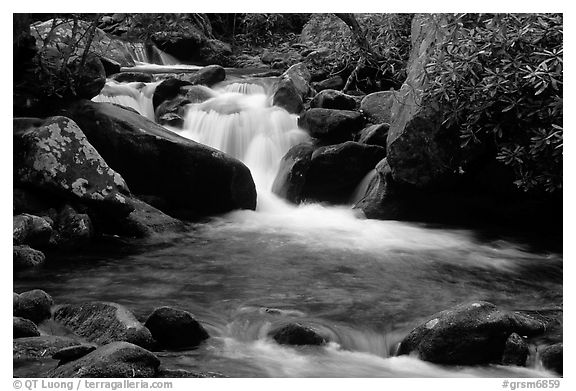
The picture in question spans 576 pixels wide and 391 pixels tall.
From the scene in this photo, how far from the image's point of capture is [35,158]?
694 cm

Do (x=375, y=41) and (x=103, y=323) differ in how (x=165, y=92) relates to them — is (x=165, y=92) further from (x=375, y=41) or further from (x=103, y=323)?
(x=103, y=323)

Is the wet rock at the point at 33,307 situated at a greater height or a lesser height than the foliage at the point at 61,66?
lesser

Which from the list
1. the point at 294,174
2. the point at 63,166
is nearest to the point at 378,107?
the point at 294,174

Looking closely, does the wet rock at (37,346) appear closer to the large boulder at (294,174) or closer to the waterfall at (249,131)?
the large boulder at (294,174)

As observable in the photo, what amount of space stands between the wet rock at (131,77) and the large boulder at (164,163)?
3801 millimetres

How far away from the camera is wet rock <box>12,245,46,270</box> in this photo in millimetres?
5918

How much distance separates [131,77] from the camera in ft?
40.5

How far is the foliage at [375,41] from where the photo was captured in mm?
7875

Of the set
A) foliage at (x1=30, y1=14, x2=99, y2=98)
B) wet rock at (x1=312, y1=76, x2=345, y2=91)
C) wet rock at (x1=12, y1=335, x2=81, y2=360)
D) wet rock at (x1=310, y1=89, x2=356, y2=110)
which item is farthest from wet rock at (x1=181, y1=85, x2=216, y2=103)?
wet rock at (x1=12, y1=335, x2=81, y2=360)

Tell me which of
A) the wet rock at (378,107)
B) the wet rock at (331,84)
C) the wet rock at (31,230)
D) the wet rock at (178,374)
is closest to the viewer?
the wet rock at (178,374)

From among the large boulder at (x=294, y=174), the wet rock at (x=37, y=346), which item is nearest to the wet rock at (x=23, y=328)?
the wet rock at (x=37, y=346)

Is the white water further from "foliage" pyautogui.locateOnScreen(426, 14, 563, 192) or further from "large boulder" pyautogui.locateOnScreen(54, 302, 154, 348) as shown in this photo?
"foliage" pyautogui.locateOnScreen(426, 14, 563, 192)

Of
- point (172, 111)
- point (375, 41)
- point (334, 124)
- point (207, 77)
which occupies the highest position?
point (375, 41)

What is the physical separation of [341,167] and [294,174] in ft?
2.49
